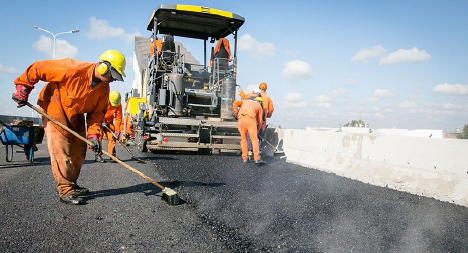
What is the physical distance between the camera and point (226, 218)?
9.07 feet

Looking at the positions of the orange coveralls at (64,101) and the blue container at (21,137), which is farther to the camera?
the blue container at (21,137)

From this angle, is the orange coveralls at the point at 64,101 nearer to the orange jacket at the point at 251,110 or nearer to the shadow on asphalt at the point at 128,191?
the shadow on asphalt at the point at 128,191

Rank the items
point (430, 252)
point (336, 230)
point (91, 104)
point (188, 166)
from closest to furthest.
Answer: point (430, 252) → point (336, 230) → point (91, 104) → point (188, 166)

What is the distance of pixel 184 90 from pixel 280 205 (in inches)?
183

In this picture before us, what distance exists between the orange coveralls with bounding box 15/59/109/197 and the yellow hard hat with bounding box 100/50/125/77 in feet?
0.51

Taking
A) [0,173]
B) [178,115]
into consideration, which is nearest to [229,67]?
[178,115]

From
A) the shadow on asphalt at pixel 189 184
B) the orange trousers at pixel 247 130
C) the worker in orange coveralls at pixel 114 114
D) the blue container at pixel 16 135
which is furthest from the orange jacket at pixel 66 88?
the orange trousers at pixel 247 130

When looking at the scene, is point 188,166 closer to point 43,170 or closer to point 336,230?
point 43,170

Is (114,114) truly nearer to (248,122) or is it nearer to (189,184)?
(248,122)

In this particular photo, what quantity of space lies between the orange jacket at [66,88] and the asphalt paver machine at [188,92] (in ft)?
11.3

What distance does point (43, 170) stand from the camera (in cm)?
496

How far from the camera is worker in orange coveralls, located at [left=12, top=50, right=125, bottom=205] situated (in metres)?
3.18

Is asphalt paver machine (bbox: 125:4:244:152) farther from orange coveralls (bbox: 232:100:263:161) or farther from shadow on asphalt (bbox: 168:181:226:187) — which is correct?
shadow on asphalt (bbox: 168:181:226:187)

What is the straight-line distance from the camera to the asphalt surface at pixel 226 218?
2215 mm
